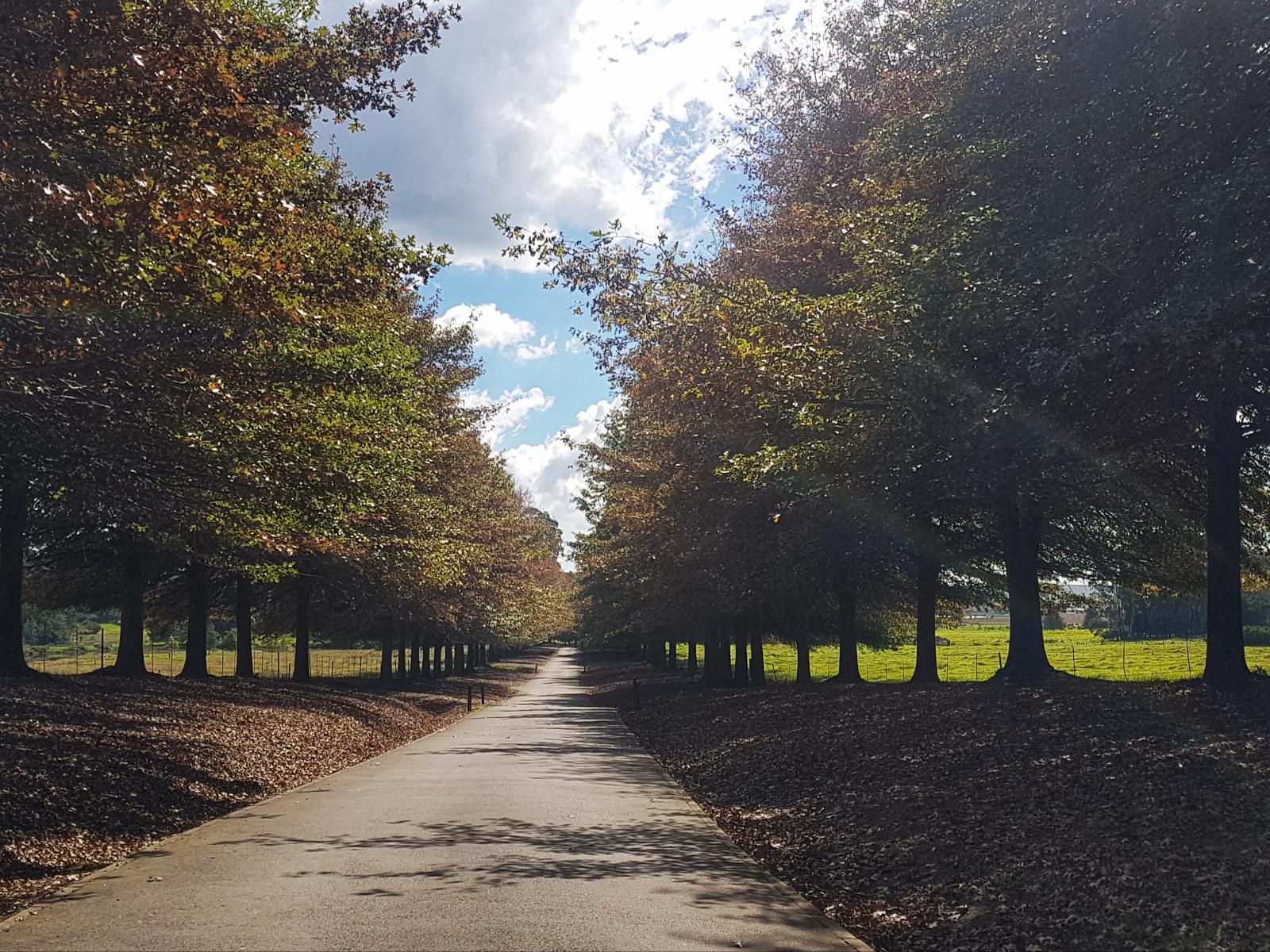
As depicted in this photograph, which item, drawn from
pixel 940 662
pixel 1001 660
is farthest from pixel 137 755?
pixel 940 662

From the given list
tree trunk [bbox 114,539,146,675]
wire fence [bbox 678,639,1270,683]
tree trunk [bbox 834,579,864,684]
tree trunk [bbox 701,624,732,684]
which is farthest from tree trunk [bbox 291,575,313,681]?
wire fence [bbox 678,639,1270,683]

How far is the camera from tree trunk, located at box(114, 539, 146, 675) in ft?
84.4

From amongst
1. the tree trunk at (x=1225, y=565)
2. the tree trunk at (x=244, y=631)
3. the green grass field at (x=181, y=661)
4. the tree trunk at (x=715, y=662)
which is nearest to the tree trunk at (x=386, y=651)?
the green grass field at (x=181, y=661)

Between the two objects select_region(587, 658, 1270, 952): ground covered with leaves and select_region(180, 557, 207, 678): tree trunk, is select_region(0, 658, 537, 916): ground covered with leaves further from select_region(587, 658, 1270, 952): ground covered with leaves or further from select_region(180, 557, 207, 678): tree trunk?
select_region(587, 658, 1270, 952): ground covered with leaves

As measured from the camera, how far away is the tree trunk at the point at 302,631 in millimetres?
31516

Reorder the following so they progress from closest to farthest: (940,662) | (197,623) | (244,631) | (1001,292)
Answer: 1. (1001,292)
2. (197,623)
3. (244,631)
4. (940,662)

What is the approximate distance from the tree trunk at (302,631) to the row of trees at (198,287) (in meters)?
10.5

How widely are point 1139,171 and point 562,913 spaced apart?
777 centimetres

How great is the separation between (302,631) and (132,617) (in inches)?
247

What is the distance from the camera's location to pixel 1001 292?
1032cm

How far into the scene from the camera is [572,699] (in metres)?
40.9

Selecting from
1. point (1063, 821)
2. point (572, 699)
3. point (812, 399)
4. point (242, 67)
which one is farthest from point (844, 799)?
point (572, 699)

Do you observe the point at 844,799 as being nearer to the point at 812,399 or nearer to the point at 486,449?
the point at 812,399

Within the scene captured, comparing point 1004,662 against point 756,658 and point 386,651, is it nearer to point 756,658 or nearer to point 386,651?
point 756,658
